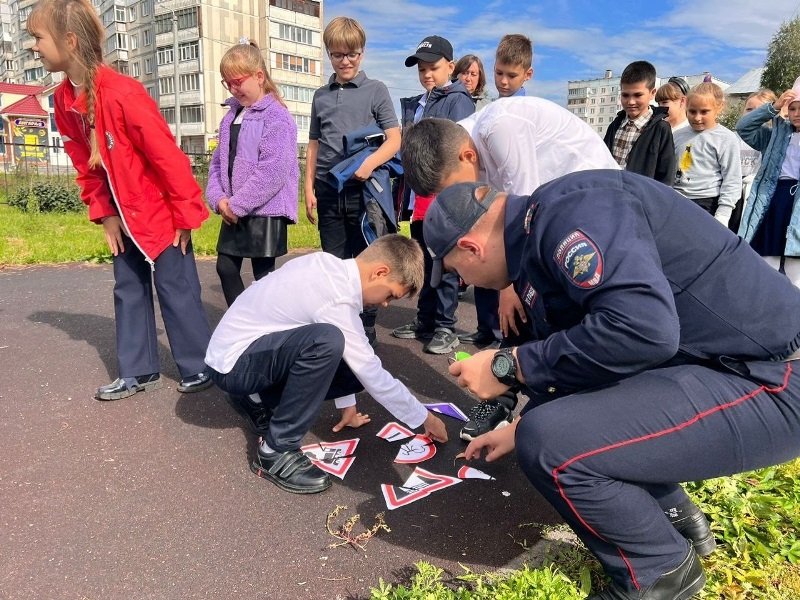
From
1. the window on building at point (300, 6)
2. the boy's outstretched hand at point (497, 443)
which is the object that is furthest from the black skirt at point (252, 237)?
the window on building at point (300, 6)

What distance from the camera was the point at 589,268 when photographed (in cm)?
169

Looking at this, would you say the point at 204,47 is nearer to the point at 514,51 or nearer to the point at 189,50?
the point at 189,50

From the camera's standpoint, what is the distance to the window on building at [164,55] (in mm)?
54125

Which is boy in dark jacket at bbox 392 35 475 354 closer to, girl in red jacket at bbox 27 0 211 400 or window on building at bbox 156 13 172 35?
girl in red jacket at bbox 27 0 211 400

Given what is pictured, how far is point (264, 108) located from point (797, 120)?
3645 mm

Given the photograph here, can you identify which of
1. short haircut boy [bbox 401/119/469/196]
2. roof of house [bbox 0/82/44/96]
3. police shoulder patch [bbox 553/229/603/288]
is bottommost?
police shoulder patch [bbox 553/229/603/288]

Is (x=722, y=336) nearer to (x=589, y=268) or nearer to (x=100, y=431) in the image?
(x=589, y=268)

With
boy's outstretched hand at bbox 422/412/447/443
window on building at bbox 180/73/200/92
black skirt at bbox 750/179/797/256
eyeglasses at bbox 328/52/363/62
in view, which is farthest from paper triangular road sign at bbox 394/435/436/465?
window on building at bbox 180/73/200/92

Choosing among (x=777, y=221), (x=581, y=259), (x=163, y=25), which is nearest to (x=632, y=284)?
(x=581, y=259)

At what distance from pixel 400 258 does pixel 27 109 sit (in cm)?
4143

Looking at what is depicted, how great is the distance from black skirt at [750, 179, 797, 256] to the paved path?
2.53 metres

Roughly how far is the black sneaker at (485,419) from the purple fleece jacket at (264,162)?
1.89 metres

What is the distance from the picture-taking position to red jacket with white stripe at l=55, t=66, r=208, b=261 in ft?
11.2

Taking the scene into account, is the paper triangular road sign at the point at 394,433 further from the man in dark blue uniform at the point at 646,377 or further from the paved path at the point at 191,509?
the man in dark blue uniform at the point at 646,377
